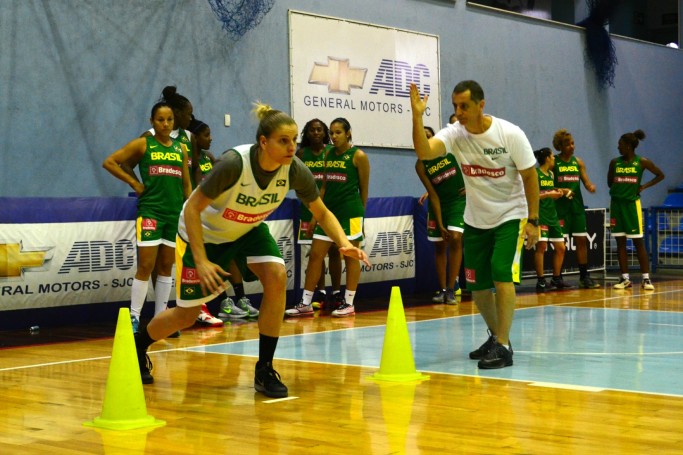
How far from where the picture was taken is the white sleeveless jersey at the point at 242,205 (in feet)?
18.2

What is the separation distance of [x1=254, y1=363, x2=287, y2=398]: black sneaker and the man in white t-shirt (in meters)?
1.56

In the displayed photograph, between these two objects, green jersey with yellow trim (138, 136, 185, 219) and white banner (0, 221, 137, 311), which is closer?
green jersey with yellow trim (138, 136, 185, 219)

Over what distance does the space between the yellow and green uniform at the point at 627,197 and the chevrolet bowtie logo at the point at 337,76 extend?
3.82 metres

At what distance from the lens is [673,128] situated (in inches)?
844

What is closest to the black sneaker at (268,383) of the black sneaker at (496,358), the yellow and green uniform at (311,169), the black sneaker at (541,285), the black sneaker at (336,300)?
the black sneaker at (496,358)

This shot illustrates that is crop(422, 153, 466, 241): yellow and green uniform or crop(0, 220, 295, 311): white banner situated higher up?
crop(422, 153, 466, 241): yellow and green uniform

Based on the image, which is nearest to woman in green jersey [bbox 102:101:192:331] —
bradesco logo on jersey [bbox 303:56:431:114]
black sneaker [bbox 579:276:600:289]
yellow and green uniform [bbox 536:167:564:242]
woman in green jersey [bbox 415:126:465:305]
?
woman in green jersey [bbox 415:126:465:305]

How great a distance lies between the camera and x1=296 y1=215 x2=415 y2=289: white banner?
12328mm

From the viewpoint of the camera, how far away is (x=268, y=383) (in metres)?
5.79

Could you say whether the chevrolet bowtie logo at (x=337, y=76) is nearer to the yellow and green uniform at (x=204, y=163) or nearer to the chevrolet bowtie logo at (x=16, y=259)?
the yellow and green uniform at (x=204, y=163)

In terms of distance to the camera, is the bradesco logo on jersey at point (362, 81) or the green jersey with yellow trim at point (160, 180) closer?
the green jersey with yellow trim at point (160, 180)

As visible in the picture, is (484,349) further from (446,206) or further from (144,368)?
(446,206)

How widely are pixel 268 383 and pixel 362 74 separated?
9.34 m

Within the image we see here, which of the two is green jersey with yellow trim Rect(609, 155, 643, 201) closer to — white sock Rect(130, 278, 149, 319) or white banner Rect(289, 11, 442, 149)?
white banner Rect(289, 11, 442, 149)
